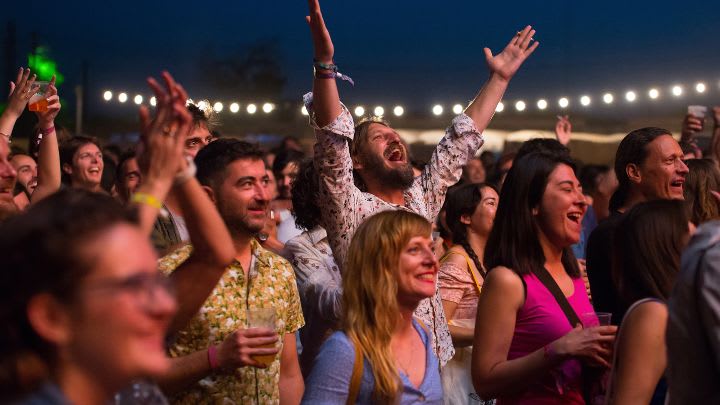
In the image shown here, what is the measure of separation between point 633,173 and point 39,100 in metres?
3.29

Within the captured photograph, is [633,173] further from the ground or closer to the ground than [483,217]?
further from the ground

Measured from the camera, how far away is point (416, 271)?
11.7ft

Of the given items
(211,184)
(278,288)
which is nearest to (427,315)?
(278,288)

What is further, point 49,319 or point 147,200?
point 147,200

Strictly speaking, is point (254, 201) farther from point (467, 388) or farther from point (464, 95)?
point (464, 95)

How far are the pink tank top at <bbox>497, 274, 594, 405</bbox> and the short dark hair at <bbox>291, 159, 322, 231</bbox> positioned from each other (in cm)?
156

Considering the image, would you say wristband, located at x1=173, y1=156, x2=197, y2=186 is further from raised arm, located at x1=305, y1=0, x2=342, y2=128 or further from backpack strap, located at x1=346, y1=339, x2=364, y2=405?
raised arm, located at x1=305, y1=0, x2=342, y2=128

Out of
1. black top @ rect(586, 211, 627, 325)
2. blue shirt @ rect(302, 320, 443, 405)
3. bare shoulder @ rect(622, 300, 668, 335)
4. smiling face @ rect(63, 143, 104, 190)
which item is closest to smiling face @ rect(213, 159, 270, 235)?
blue shirt @ rect(302, 320, 443, 405)

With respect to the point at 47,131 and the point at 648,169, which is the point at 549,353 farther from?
the point at 47,131

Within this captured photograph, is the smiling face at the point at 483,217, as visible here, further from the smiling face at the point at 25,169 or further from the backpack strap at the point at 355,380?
the backpack strap at the point at 355,380

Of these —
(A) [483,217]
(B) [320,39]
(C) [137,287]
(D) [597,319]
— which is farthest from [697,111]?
(C) [137,287]

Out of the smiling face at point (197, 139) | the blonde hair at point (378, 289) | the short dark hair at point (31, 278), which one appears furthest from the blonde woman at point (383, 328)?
the smiling face at point (197, 139)

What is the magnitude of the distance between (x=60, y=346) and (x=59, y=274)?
5.6 inches

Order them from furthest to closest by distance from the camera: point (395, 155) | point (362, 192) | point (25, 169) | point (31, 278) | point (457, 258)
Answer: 1. point (25, 169)
2. point (457, 258)
3. point (395, 155)
4. point (362, 192)
5. point (31, 278)
